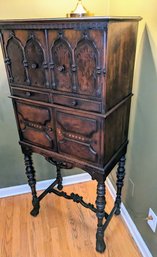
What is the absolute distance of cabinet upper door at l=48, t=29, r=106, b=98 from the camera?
94cm

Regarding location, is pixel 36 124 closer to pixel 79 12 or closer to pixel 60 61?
pixel 60 61

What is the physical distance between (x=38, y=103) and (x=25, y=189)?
1153mm

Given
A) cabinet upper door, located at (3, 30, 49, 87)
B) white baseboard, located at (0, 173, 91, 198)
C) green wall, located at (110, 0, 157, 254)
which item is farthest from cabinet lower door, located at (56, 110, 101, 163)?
white baseboard, located at (0, 173, 91, 198)

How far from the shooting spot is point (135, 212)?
160 cm

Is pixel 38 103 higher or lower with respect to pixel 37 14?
lower

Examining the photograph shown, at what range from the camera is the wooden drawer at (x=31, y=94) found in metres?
1.22

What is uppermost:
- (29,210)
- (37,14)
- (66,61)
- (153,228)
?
(37,14)

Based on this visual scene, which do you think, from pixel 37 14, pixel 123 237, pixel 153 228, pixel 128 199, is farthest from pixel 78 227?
pixel 37 14

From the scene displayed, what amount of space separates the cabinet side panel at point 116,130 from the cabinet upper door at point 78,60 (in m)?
0.21

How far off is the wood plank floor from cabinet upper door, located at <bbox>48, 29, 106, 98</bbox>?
117 cm

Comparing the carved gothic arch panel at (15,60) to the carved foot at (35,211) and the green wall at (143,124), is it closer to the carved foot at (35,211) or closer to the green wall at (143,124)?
the green wall at (143,124)

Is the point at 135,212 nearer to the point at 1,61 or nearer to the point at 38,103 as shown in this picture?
the point at 38,103

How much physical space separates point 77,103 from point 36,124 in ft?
1.22

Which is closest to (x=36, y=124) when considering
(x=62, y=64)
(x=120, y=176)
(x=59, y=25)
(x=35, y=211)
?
(x=62, y=64)
